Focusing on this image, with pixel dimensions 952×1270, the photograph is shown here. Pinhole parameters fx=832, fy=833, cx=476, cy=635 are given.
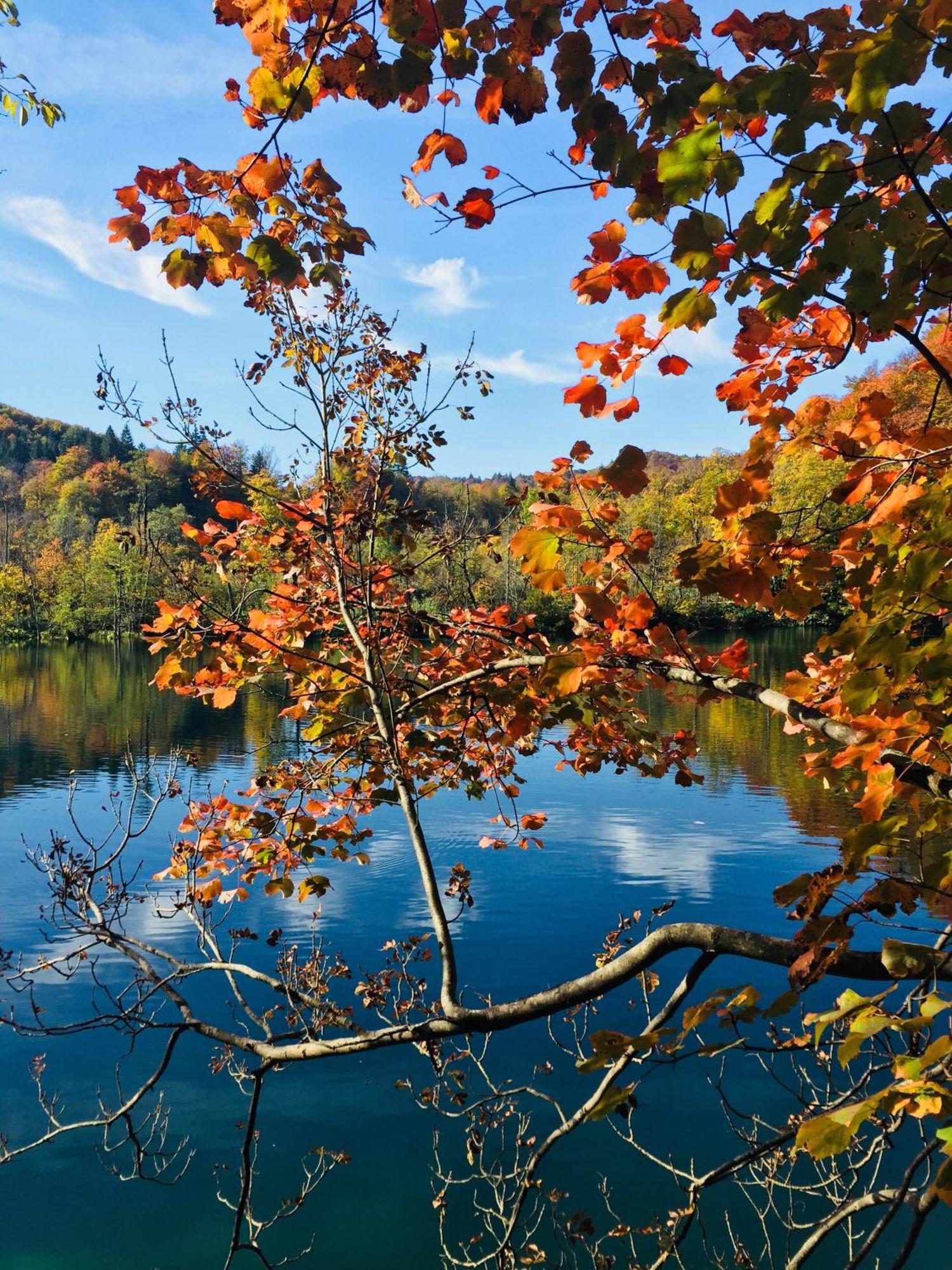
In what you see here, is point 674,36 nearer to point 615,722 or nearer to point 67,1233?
point 615,722

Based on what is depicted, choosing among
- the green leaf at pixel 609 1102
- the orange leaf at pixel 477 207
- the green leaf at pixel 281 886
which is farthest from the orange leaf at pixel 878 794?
the green leaf at pixel 281 886

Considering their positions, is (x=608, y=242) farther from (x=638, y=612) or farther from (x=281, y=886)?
(x=281, y=886)

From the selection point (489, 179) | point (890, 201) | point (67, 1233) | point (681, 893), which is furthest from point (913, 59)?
point (681, 893)

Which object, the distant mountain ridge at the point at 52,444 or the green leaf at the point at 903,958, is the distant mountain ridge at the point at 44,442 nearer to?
the distant mountain ridge at the point at 52,444

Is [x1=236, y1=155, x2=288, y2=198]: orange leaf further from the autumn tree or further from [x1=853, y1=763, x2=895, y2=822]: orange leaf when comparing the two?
[x1=853, y1=763, x2=895, y2=822]: orange leaf

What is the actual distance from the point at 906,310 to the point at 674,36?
0.88 m

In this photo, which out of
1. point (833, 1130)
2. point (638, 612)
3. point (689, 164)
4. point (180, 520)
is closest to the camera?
point (833, 1130)

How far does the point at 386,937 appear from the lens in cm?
1035

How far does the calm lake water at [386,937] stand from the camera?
230 inches

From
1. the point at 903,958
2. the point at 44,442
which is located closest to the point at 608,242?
the point at 903,958

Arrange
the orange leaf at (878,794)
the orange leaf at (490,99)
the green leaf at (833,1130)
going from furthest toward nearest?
the orange leaf at (490,99) → the orange leaf at (878,794) → the green leaf at (833,1130)

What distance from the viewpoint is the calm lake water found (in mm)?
5852

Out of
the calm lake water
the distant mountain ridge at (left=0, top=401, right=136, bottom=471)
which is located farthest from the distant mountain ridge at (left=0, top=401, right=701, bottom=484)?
the calm lake water

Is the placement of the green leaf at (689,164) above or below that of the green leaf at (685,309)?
above
